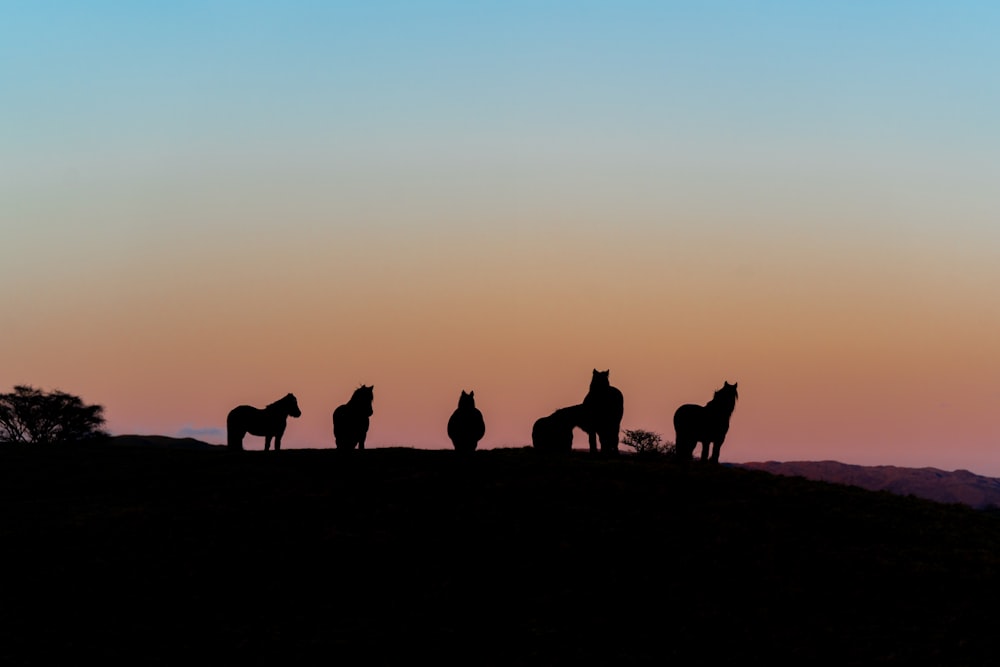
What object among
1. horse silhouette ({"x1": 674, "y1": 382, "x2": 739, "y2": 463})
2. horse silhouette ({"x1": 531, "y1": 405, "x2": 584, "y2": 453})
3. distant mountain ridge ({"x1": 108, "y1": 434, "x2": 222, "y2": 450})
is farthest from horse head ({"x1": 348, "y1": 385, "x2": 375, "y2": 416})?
distant mountain ridge ({"x1": 108, "y1": 434, "x2": 222, "y2": 450})

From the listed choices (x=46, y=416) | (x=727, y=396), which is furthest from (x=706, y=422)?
(x=46, y=416)

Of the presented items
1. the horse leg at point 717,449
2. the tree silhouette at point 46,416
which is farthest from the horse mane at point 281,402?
the tree silhouette at point 46,416

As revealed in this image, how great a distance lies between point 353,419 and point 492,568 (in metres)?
14.9

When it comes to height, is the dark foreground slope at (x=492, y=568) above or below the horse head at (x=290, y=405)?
below

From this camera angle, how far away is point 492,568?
30906 mm

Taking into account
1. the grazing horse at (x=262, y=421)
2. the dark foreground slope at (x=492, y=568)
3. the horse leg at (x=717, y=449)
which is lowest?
the dark foreground slope at (x=492, y=568)

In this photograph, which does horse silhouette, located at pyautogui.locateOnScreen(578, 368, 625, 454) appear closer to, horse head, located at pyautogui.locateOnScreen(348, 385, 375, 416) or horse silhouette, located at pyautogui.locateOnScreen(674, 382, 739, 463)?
horse silhouette, located at pyautogui.locateOnScreen(674, 382, 739, 463)

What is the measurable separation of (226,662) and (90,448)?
101 ft

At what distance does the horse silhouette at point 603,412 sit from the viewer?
4344 cm

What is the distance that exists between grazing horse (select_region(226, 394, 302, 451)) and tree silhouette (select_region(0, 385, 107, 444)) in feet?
126

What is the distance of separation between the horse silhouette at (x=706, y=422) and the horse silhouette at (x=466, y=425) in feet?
24.7

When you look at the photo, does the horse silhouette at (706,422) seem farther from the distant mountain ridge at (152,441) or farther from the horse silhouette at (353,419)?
the distant mountain ridge at (152,441)

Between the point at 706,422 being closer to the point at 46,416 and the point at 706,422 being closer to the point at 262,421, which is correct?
the point at 262,421

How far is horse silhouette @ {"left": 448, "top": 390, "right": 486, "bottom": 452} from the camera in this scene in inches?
1674
